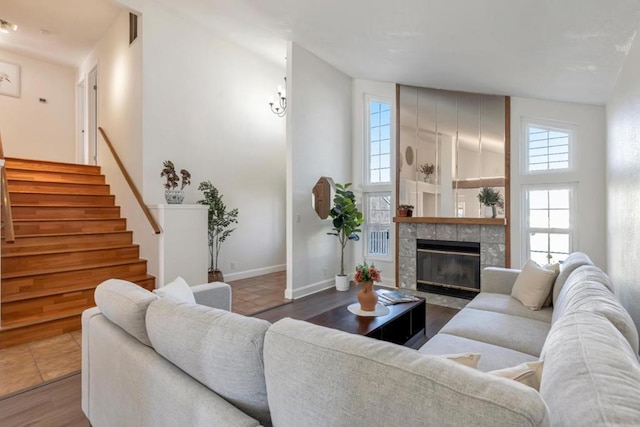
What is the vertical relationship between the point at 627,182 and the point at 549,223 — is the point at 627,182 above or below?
above

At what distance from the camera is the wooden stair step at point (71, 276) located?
332 centimetres

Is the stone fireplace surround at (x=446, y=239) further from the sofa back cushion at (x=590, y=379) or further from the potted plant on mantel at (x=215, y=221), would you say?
the sofa back cushion at (x=590, y=379)

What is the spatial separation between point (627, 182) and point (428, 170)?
285 cm

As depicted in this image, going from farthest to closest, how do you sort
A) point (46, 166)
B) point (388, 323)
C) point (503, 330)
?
point (46, 166) < point (388, 323) < point (503, 330)

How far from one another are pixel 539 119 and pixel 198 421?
5.13 m

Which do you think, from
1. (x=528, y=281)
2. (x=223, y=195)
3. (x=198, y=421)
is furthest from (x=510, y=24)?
(x=223, y=195)

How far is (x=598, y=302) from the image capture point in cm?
143

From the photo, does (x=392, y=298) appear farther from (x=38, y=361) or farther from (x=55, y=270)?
(x=55, y=270)

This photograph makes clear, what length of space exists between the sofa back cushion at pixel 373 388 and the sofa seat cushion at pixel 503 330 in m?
1.55

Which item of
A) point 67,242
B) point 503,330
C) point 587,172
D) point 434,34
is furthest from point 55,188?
point 587,172

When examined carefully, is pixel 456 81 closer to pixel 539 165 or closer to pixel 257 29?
pixel 539 165

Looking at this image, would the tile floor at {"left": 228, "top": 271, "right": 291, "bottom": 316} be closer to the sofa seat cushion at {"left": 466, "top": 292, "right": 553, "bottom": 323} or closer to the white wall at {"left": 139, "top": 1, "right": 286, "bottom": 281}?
the white wall at {"left": 139, "top": 1, "right": 286, "bottom": 281}

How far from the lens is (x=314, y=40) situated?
4.40 meters

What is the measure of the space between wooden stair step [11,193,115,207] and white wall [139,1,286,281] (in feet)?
4.37
